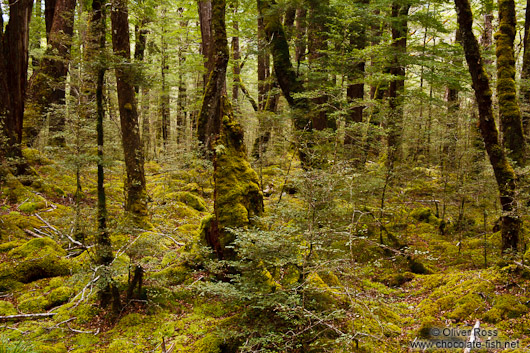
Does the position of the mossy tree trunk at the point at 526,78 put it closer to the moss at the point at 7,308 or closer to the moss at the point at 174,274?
the moss at the point at 174,274

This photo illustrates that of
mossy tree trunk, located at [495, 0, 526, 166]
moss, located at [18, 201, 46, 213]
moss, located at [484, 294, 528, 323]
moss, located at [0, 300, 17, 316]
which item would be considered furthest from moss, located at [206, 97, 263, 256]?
moss, located at [18, 201, 46, 213]

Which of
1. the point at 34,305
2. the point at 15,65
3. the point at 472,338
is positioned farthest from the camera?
the point at 15,65

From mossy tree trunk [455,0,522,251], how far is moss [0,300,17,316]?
8330 millimetres

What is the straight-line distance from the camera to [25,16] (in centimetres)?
922

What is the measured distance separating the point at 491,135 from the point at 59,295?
8369 mm

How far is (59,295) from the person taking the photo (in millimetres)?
5734

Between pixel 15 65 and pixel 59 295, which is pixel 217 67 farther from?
pixel 15 65

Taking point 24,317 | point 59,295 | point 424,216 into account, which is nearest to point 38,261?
point 59,295

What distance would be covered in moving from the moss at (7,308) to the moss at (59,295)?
20.6 inches

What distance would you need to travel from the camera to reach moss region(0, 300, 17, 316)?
510cm

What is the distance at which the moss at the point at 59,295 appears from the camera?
18.6ft

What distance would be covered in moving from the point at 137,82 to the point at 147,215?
3.53 m

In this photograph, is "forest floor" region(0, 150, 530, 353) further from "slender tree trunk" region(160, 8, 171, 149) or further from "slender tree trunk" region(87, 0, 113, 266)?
"slender tree trunk" region(160, 8, 171, 149)

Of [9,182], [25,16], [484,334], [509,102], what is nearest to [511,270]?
[484,334]
